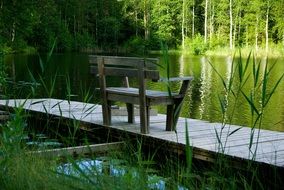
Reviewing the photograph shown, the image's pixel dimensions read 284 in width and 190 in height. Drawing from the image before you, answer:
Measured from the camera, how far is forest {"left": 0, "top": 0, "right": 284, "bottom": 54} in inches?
2105

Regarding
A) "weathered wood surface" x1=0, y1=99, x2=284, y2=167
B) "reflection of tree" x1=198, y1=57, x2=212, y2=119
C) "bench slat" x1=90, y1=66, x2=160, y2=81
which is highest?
"bench slat" x1=90, y1=66, x2=160, y2=81

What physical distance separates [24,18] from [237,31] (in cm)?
4186

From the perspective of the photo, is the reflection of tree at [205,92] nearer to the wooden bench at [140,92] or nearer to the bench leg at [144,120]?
the wooden bench at [140,92]

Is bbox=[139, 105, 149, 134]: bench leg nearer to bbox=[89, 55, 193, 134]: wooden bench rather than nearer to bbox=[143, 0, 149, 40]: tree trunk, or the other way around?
bbox=[89, 55, 193, 134]: wooden bench

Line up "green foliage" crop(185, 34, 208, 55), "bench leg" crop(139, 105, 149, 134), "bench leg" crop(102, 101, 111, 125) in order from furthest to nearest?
"green foliage" crop(185, 34, 208, 55), "bench leg" crop(102, 101, 111, 125), "bench leg" crop(139, 105, 149, 134)


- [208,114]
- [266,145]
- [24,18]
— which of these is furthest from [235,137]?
[24,18]

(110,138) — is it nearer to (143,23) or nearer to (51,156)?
(51,156)

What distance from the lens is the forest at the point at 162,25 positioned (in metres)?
53.5

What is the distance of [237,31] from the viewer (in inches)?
2309

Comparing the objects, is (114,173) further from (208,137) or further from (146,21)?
(146,21)

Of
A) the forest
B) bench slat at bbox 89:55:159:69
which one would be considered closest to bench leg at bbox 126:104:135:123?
bench slat at bbox 89:55:159:69

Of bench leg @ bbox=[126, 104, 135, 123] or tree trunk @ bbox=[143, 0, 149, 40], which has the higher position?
tree trunk @ bbox=[143, 0, 149, 40]

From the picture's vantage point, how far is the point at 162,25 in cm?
6197

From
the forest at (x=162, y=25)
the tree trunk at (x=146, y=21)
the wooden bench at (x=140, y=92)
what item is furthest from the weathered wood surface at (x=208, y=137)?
the tree trunk at (x=146, y=21)
